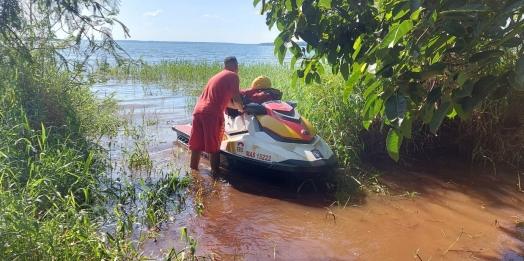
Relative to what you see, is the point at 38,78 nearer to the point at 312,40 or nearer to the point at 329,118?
the point at 329,118

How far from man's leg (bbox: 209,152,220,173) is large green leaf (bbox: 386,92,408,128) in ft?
11.6

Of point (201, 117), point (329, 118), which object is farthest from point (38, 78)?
point (329, 118)

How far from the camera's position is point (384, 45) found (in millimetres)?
1611

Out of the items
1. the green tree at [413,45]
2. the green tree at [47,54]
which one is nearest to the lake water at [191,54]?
the green tree at [47,54]

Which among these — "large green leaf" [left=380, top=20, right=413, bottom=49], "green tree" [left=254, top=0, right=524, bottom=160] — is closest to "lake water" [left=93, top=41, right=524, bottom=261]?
"green tree" [left=254, top=0, right=524, bottom=160]

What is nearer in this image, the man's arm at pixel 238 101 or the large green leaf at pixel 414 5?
the large green leaf at pixel 414 5

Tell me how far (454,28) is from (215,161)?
378 cm

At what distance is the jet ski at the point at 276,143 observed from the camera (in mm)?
4344

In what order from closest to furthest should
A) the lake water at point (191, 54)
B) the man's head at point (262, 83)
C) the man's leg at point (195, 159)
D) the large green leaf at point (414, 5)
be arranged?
the large green leaf at point (414, 5)
the man's leg at point (195, 159)
the man's head at point (262, 83)
the lake water at point (191, 54)

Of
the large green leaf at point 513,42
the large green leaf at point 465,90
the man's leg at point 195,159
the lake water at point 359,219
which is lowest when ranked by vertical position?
the lake water at point 359,219

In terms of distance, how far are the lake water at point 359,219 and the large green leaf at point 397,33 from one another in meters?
2.06

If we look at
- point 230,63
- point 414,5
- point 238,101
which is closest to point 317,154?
point 238,101

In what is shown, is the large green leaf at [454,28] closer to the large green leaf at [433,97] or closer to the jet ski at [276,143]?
the large green leaf at [433,97]

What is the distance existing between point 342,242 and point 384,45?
2.26m
